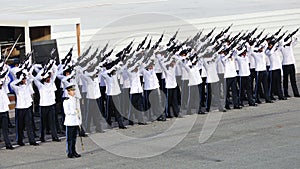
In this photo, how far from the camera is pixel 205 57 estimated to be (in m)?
17.0

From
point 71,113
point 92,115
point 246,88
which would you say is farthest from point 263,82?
point 71,113

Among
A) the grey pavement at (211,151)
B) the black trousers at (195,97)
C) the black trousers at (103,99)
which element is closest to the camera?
the grey pavement at (211,151)

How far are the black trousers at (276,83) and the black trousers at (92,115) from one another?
15.6 ft

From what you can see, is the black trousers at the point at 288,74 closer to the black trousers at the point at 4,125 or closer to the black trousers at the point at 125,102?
the black trousers at the point at 125,102

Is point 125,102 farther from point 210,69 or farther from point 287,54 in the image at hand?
point 287,54

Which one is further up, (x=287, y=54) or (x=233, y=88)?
(x=287, y=54)

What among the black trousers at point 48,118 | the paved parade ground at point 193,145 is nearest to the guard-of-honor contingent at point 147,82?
the black trousers at point 48,118

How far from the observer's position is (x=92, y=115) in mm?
15219

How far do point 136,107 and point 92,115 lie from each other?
1093mm

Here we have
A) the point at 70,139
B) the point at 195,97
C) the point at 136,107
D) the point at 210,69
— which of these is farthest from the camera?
the point at 210,69

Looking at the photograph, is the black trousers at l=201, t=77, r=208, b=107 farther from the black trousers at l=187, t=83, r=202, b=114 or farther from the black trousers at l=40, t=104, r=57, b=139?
the black trousers at l=40, t=104, r=57, b=139

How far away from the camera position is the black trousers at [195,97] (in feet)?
55.2

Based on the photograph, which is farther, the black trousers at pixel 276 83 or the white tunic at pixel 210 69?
the black trousers at pixel 276 83

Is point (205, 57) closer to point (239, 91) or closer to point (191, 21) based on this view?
point (239, 91)
